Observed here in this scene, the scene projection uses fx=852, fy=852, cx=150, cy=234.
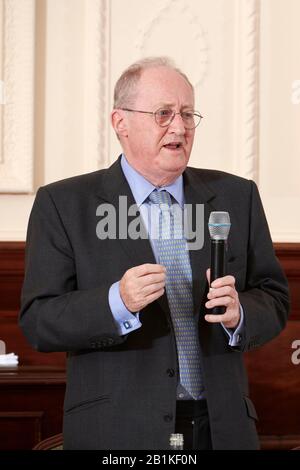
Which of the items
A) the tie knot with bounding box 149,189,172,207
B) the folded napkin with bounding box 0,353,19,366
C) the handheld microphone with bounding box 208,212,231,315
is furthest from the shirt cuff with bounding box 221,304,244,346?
the folded napkin with bounding box 0,353,19,366

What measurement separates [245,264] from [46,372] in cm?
173

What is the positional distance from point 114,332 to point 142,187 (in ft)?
1.41

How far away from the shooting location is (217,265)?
191 centimetres

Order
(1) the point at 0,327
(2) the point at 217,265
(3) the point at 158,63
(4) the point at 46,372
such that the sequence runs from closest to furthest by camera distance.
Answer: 1. (2) the point at 217,265
2. (3) the point at 158,63
3. (4) the point at 46,372
4. (1) the point at 0,327

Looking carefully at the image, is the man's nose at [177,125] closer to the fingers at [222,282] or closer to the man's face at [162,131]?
the man's face at [162,131]

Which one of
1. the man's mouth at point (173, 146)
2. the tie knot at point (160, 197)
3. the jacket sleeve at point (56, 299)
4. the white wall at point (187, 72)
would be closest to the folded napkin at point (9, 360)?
the white wall at point (187, 72)

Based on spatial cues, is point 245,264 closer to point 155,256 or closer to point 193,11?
point 155,256

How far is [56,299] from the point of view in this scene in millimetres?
2053

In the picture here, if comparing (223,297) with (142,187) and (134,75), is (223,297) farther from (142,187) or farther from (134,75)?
(134,75)

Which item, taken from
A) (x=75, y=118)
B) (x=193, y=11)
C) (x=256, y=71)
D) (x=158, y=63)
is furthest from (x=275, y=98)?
(x=158, y=63)

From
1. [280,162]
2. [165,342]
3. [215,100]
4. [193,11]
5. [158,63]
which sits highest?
[193,11]

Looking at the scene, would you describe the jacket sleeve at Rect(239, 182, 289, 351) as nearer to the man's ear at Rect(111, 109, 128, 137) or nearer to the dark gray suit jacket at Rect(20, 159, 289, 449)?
the dark gray suit jacket at Rect(20, 159, 289, 449)

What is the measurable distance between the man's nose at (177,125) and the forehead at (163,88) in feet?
0.12

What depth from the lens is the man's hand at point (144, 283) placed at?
1.89m
